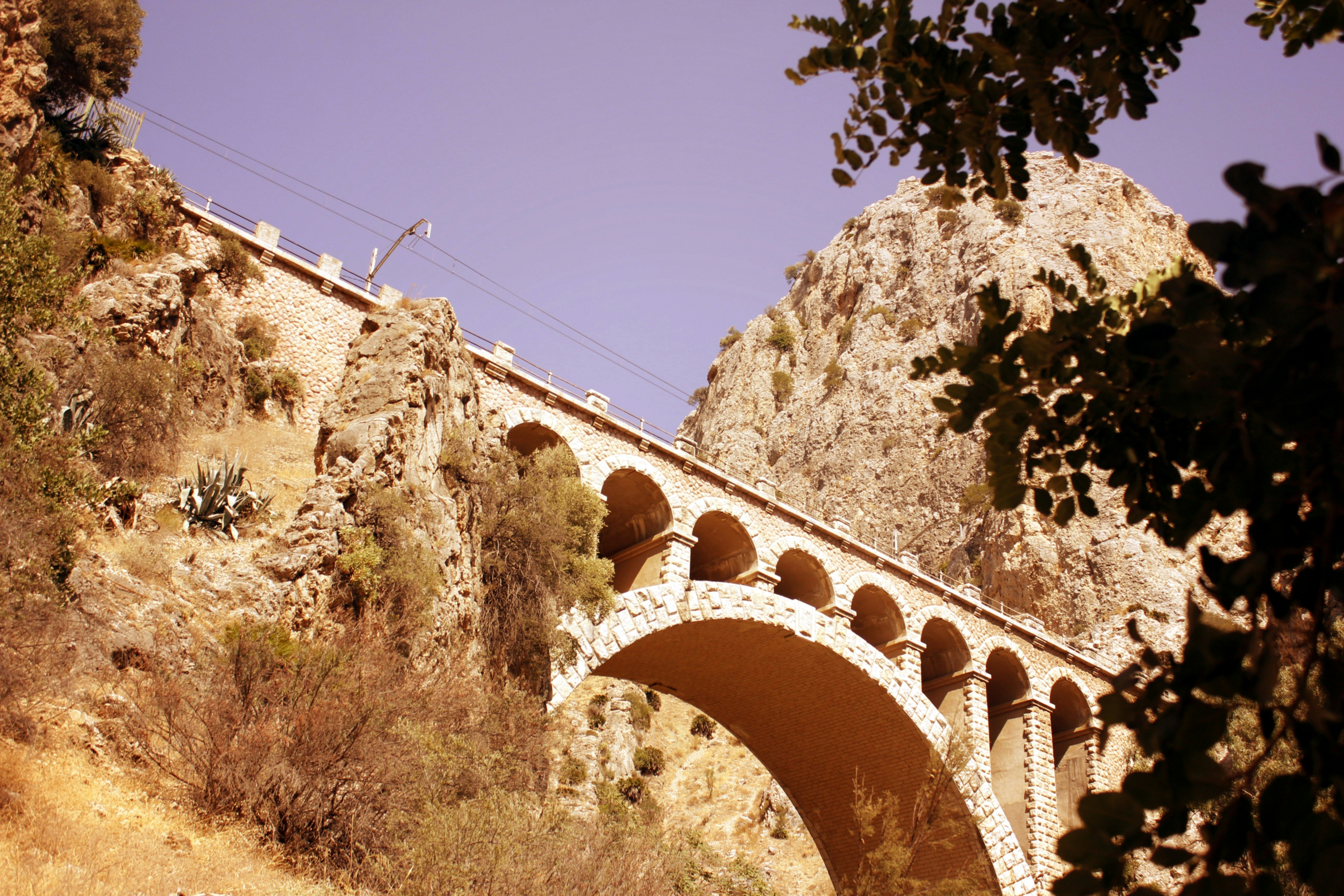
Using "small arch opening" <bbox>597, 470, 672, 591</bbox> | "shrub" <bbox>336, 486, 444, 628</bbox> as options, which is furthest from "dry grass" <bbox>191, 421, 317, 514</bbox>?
"small arch opening" <bbox>597, 470, 672, 591</bbox>

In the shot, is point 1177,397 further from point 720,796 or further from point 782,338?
point 782,338

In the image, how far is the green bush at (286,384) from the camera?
1828 cm

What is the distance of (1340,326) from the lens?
1.73 meters

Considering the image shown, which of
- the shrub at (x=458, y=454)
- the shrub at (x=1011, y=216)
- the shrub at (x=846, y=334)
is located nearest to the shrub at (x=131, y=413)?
the shrub at (x=458, y=454)

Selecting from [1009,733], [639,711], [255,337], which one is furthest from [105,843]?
[639,711]

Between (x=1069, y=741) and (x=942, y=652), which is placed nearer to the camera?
(x=942, y=652)

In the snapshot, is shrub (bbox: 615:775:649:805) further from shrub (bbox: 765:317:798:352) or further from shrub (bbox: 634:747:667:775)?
shrub (bbox: 765:317:798:352)

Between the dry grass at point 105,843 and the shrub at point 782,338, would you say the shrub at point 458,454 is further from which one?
the shrub at point 782,338

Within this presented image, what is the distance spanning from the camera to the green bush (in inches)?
720

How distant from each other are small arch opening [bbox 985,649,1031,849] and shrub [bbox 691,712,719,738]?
1176 centimetres

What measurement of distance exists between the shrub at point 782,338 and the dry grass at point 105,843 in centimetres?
3968

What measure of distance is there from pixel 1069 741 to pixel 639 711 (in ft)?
45.6

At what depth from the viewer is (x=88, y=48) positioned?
58.2 feet

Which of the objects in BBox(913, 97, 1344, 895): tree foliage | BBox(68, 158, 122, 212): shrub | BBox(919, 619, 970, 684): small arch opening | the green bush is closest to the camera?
BBox(913, 97, 1344, 895): tree foliage
